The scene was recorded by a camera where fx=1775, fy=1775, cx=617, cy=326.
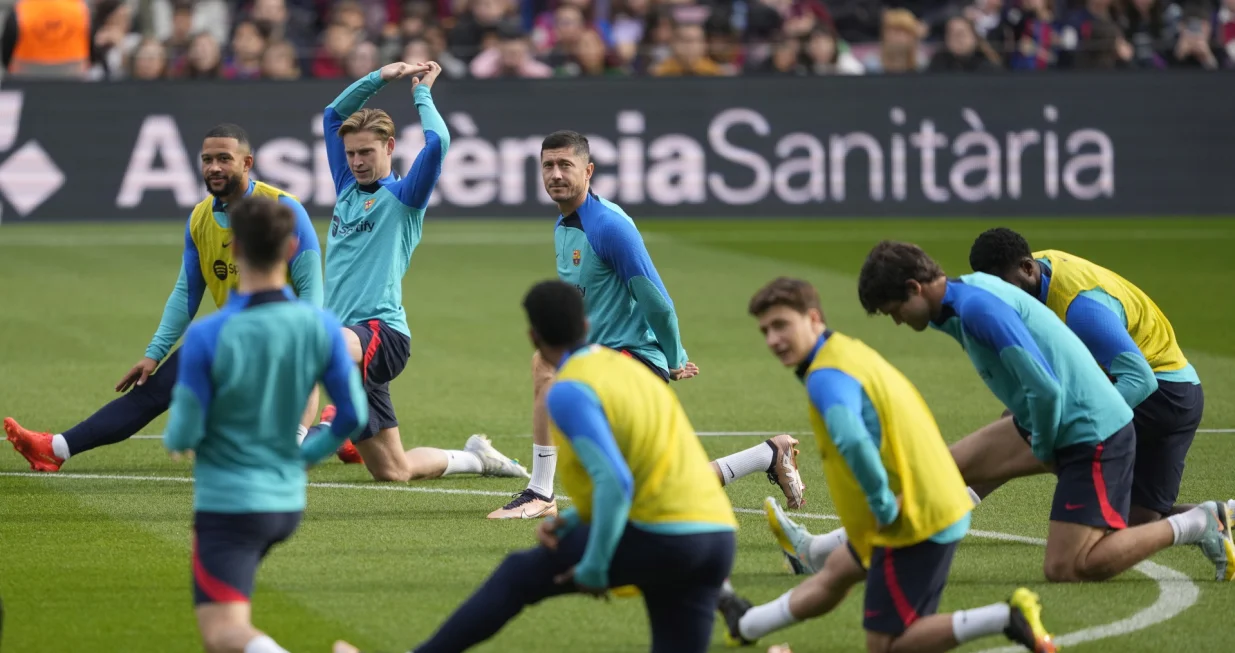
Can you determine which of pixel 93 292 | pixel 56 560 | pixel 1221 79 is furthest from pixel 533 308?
pixel 1221 79

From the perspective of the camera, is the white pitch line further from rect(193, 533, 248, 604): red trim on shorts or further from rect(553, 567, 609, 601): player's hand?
rect(193, 533, 248, 604): red trim on shorts

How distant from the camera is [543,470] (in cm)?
881

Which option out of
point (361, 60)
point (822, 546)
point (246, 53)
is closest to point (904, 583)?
point (822, 546)

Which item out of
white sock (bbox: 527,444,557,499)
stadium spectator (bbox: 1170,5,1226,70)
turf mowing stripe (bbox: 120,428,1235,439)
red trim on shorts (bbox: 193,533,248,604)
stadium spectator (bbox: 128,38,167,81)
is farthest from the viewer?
stadium spectator (bbox: 1170,5,1226,70)

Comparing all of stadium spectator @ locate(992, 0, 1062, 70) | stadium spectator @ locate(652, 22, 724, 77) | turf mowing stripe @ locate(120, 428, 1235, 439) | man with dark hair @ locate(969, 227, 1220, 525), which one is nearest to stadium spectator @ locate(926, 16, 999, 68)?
stadium spectator @ locate(992, 0, 1062, 70)

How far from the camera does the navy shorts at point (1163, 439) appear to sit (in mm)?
7969

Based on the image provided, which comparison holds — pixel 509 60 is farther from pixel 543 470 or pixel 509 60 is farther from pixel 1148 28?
pixel 543 470

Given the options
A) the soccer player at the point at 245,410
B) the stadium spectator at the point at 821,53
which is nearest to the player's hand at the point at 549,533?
the soccer player at the point at 245,410

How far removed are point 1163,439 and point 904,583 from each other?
2.49 m

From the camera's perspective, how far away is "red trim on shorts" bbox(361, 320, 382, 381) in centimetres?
916

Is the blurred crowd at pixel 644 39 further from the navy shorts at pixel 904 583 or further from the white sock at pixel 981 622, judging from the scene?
the white sock at pixel 981 622

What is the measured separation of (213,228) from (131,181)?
13870mm

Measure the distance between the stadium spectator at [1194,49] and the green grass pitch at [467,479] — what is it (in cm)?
284

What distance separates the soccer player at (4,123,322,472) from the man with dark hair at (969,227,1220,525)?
131 inches
